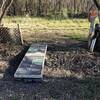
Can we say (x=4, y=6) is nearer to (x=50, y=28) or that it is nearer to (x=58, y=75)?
(x=58, y=75)

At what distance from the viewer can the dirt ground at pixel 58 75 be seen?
7375 millimetres

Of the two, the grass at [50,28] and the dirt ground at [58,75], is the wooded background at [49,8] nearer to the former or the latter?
the grass at [50,28]

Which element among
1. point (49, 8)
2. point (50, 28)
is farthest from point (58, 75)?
point (49, 8)

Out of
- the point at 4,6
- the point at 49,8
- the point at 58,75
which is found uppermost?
the point at 4,6

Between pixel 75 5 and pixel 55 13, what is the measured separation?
1.14 meters

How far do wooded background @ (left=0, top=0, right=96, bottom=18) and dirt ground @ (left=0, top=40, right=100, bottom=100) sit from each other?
7.01 meters

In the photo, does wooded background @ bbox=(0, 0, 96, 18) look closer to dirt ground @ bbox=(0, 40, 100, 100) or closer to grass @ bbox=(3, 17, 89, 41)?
grass @ bbox=(3, 17, 89, 41)

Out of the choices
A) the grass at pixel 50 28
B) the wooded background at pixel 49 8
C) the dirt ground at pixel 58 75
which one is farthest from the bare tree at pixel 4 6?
the wooded background at pixel 49 8

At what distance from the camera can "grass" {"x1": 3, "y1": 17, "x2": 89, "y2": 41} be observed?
44.1 ft

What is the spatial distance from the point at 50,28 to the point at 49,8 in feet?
14.0

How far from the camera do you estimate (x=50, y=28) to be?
15.1m

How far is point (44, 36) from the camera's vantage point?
13.6 meters

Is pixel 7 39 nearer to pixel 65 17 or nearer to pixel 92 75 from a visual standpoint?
pixel 92 75

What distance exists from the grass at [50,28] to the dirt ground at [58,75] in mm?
1413
